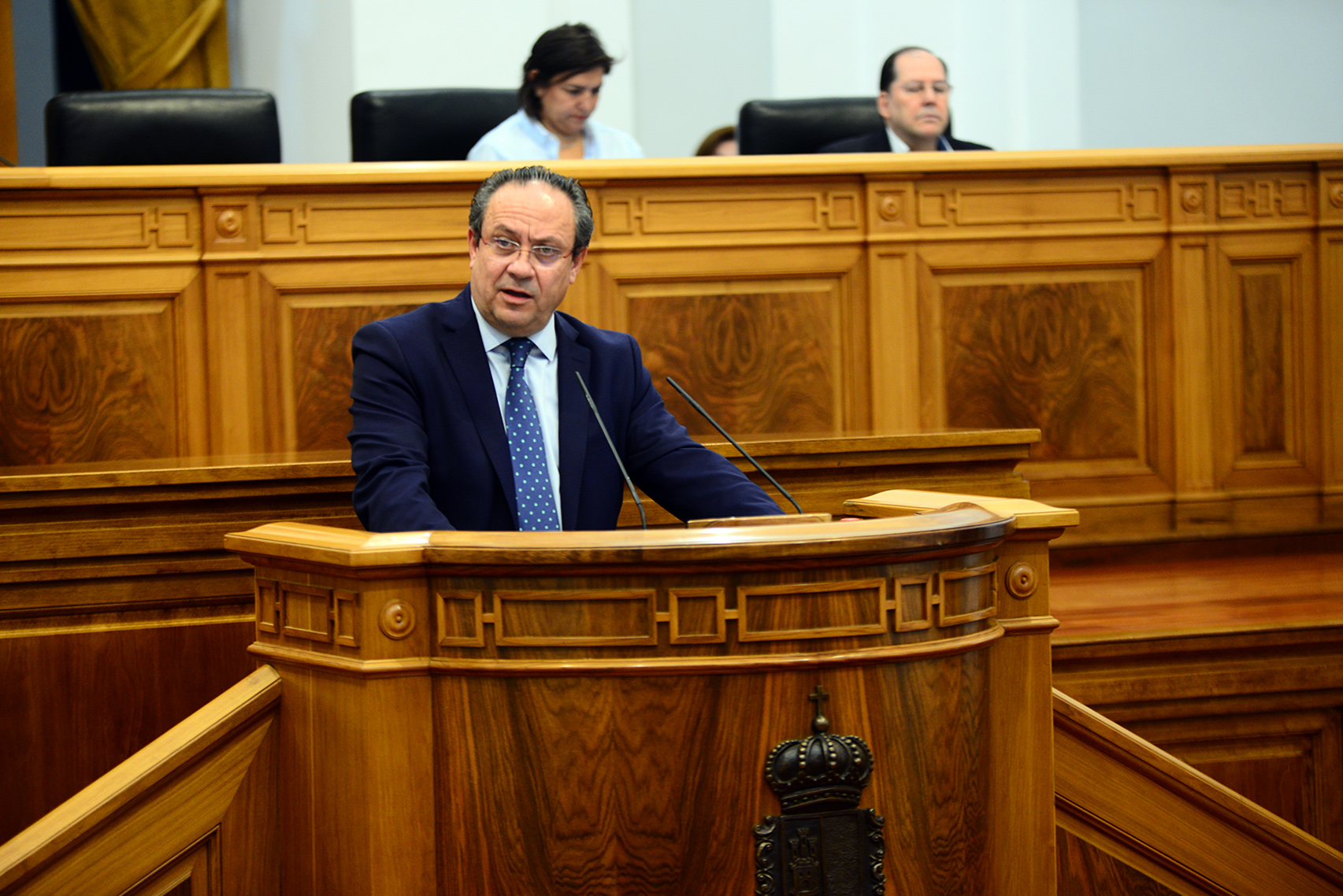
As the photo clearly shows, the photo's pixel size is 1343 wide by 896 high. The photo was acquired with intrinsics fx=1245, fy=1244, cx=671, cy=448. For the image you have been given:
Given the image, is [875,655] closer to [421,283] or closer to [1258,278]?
[421,283]

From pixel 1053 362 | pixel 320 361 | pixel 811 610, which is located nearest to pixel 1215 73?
pixel 1053 362

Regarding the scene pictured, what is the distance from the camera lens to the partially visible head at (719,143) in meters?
3.99

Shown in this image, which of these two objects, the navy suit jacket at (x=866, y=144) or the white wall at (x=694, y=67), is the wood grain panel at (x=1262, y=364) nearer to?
the navy suit jacket at (x=866, y=144)

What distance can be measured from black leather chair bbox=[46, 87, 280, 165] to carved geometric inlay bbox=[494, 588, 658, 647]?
2128mm

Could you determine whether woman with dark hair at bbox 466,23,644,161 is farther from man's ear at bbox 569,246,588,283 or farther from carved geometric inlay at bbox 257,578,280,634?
carved geometric inlay at bbox 257,578,280,634

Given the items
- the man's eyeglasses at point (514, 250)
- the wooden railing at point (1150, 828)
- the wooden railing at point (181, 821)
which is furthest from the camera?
the man's eyeglasses at point (514, 250)

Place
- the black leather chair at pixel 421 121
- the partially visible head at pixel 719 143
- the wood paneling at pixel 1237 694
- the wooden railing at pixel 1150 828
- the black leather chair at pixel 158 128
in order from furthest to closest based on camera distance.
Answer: the partially visible head at pixel 719 143
the black leather chair at pixel 421 121
the black leather chair at pixel 158 128
the wood paneling at pixel 1237 694
the wooden railing at pixel 1150 828

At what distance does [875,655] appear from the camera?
1182mm

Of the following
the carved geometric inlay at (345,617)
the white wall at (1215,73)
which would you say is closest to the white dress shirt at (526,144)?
the carved geometric inlay at (345,617)

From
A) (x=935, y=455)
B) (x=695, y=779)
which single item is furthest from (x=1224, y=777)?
(x=695, y=779)

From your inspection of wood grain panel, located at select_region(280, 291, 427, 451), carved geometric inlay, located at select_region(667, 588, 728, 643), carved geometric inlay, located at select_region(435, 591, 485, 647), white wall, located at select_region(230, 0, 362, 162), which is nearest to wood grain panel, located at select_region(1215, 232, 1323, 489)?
wood grain panel, located at select_region(280, 291, 427, 451)

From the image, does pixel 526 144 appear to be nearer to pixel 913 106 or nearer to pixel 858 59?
pixel 913 106

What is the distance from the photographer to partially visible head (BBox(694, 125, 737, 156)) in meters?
3.99

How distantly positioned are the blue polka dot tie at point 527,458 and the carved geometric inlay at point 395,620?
42 cm
